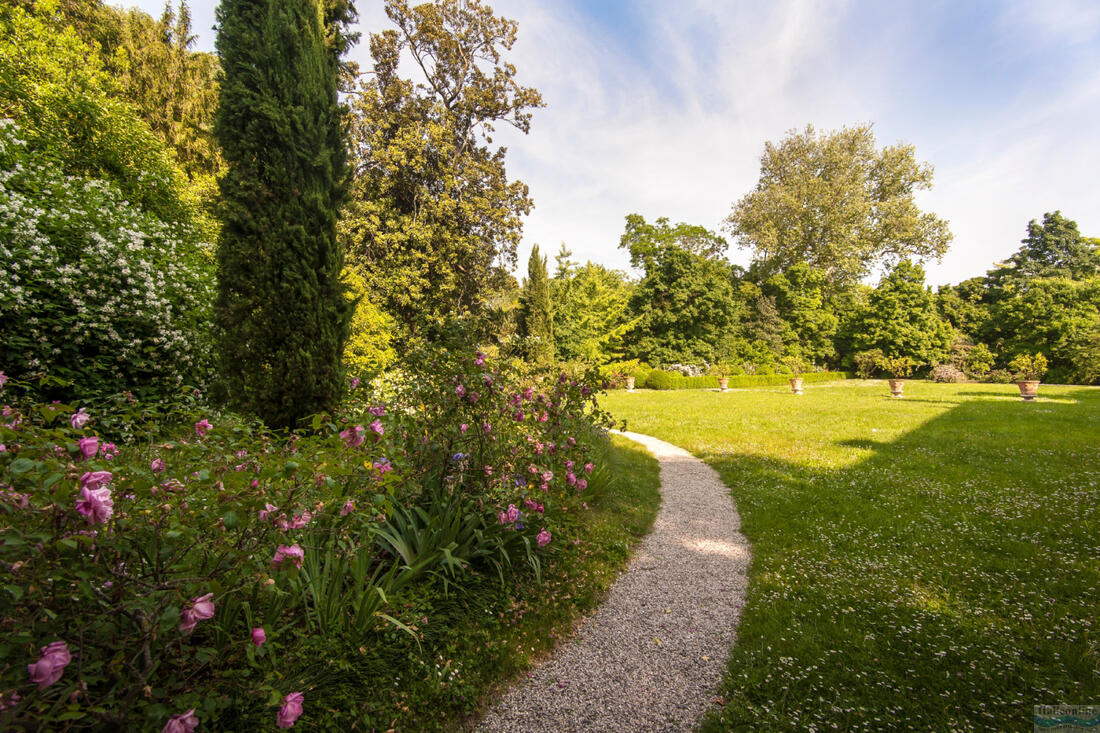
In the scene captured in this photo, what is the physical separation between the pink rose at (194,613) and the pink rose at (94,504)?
353 millimetres

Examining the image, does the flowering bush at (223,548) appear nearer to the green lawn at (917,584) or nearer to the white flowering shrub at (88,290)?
the green lawn at (917,584)

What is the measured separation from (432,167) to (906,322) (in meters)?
28.2

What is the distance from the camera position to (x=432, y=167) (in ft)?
55.2

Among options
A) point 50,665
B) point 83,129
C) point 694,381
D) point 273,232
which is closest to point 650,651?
point 50,665

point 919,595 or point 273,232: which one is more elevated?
point 273,232

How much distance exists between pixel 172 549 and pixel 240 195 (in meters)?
4.71

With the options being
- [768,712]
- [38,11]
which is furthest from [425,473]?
[38,11]

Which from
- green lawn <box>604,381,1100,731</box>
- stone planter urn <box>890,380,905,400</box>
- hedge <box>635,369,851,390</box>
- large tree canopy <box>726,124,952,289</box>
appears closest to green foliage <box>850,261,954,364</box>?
large tree canopy <box>726,124,952,289</box>

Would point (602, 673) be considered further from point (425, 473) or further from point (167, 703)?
point (167, 703)

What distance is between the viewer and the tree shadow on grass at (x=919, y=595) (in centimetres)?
213

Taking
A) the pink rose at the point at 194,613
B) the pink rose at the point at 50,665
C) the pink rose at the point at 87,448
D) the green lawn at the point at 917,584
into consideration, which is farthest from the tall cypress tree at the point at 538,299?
the pink rose at the point at 50,665

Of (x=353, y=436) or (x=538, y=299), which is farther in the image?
(x=538, y=299)

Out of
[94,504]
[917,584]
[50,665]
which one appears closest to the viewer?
[50,665]

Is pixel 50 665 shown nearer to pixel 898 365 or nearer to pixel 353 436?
pixel 353 436
